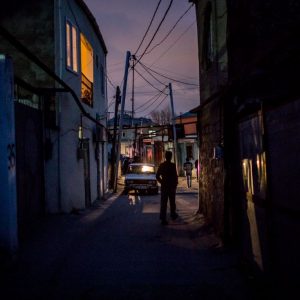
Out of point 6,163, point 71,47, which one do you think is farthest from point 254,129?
point 71,47

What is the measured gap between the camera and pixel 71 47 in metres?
14.8

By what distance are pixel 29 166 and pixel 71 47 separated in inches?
226

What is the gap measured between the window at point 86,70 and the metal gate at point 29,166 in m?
5.18

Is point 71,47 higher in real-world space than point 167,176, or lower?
higher

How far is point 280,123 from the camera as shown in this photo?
457cm

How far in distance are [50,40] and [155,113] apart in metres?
94.2

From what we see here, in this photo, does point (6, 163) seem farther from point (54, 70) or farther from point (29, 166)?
point (54, 70)

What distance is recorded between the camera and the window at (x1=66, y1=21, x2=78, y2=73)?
1449 cm

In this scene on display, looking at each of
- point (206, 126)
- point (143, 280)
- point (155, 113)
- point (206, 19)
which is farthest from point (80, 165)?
point (155, 113)

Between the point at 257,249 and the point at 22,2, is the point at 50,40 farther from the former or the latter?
the point at 257,249

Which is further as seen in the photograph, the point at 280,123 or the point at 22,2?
the point at 22,2

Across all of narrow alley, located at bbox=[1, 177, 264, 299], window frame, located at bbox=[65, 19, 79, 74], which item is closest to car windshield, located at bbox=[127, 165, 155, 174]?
window frame, located at bbox=[65, 19, 79, 74]

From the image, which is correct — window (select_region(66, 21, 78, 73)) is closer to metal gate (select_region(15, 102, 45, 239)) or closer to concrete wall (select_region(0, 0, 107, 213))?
concrete wall (select_region(0, 0, 107, 213))

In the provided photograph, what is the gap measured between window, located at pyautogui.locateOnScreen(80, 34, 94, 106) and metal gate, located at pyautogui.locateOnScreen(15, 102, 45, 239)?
5.18m
